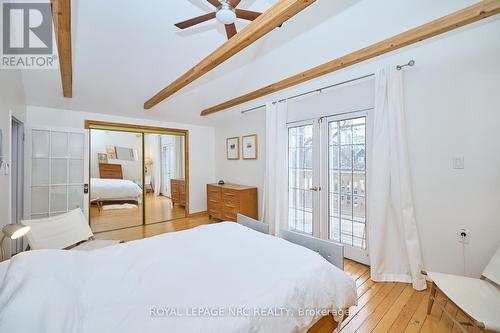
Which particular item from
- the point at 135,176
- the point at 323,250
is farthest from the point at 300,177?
the point at 135,176

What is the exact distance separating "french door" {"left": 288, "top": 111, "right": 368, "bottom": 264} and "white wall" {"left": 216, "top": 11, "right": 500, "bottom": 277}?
1.96 feet

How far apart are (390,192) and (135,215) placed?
4.56 meters

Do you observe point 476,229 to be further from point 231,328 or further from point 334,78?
point 231,328

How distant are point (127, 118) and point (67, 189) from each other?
62.5 inches

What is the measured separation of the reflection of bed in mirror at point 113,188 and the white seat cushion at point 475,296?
474cm

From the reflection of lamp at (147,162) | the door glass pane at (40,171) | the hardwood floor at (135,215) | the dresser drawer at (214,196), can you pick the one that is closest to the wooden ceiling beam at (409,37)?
the dresser drawer at (214,196)

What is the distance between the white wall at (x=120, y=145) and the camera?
3922 mm

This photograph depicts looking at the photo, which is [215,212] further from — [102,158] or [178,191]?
[102,158]

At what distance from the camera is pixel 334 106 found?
2.96 meters

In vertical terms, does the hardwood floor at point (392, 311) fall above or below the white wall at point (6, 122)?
below

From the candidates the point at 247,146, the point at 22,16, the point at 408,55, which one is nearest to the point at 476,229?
the point at 408,55

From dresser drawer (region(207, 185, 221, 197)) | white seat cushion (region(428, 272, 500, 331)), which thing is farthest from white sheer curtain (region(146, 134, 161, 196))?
white seat cushion (region(428, 272, 500, 331))

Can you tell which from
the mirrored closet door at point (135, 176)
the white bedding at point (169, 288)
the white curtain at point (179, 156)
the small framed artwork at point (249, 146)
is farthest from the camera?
the white curtain at point (179, 156)

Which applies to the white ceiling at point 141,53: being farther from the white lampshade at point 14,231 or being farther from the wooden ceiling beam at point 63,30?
the white lampshade at point 14,231
